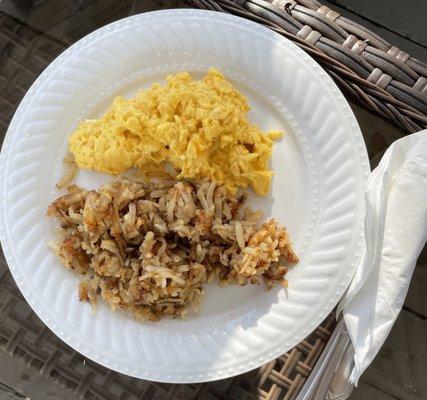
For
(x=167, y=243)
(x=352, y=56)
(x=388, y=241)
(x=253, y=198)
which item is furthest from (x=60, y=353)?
(x=352, y=56)

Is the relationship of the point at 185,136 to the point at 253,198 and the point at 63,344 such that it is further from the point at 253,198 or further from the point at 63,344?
the point at 63,344

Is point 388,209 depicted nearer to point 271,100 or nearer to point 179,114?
point 271,100

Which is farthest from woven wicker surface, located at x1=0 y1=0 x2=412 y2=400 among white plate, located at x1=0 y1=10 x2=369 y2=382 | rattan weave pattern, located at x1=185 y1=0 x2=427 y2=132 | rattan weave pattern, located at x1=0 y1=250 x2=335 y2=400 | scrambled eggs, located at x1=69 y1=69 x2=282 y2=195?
scrambled eggs, located at x1=69 y1=69 x2=282 y2=195

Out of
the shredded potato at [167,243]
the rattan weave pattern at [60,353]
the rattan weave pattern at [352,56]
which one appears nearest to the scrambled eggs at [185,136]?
the shredded potato at [167,243]

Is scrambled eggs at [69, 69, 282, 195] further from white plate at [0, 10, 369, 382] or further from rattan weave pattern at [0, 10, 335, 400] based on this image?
rattan weave pattern at [0, 10, 335, 400]

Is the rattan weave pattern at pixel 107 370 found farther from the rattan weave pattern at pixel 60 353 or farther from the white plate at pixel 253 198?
the white plate at pixel 253 198

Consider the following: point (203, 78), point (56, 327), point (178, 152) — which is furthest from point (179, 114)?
point (56, 327)
